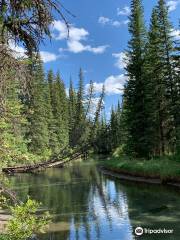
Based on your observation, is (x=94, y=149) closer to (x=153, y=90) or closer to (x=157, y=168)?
(x=157, y=168)

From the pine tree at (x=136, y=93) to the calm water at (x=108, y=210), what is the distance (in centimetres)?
1177

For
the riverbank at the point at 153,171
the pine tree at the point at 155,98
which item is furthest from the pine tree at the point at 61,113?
the riverbank at the point at 153,171

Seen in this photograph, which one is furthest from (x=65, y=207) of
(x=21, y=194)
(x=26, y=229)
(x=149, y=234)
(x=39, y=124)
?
(x=39, y=124)

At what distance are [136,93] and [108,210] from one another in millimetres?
24516

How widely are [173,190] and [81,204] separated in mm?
6440

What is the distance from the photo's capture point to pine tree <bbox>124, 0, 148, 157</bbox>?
4344cm

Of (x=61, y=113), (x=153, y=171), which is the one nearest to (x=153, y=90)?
(x=153, y=171)

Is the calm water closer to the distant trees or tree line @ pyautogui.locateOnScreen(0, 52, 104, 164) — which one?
tree line @ pyautogui.locateOnScreen(0, 52, 104, 164)

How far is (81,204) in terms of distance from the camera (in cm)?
2397

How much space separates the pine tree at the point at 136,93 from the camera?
43438 mm

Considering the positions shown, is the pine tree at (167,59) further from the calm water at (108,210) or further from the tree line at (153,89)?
the calm water at (108,210)

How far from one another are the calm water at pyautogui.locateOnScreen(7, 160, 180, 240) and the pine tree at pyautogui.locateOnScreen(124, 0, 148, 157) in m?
11.8

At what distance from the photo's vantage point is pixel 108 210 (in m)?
21.4

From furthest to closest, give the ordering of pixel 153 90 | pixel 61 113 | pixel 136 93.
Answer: pixel 61 113 < pixel 136 93 < pixel 153 90
